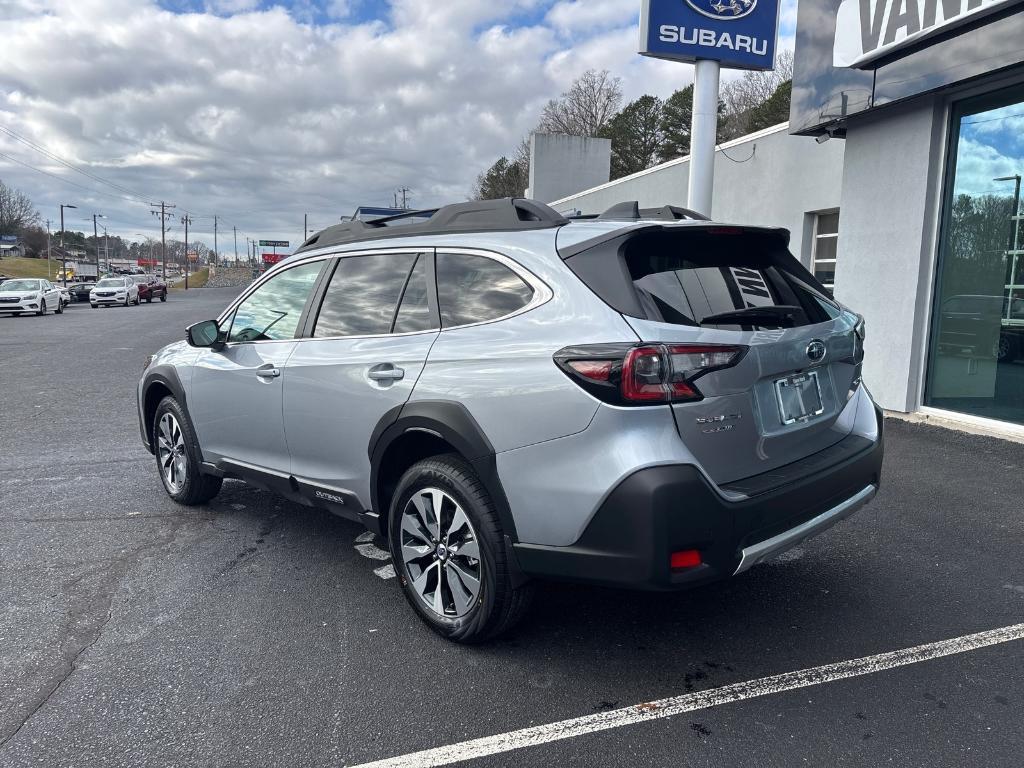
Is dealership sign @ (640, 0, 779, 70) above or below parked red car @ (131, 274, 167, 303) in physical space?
above

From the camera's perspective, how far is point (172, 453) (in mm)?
5359

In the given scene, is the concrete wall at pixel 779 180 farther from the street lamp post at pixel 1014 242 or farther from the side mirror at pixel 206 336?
the side mirror at pixel 206 336

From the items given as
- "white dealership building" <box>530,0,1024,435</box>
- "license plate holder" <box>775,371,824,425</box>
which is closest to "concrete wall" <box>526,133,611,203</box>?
"white dealership building" <box>530,0,1024,435</box>

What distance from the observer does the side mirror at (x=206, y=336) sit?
15.3 feet

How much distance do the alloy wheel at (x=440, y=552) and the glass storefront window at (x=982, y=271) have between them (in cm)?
645

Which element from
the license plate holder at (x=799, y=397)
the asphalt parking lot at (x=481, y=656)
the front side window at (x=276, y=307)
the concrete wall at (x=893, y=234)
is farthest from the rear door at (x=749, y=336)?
the concrete wall at (x=893, y=234)

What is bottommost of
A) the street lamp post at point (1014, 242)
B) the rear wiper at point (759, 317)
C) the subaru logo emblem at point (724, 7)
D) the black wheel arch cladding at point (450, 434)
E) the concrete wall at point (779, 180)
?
the black wheel arch cladding at point (450, 434)

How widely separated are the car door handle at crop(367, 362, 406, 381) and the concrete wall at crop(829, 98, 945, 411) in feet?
22.1

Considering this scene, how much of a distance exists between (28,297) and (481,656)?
32.0 metres

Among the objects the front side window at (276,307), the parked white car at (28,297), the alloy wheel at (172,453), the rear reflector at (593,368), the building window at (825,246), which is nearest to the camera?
the rear reflector at (593,368)

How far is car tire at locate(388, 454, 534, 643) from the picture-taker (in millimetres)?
3018

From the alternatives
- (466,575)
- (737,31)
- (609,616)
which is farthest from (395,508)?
(737,31)

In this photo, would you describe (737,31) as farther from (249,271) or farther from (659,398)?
(249,271)

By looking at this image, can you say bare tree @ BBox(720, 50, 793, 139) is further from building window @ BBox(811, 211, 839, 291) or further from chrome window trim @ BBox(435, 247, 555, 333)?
chrome window trim @ BBox(435, 247, 555, 333)
